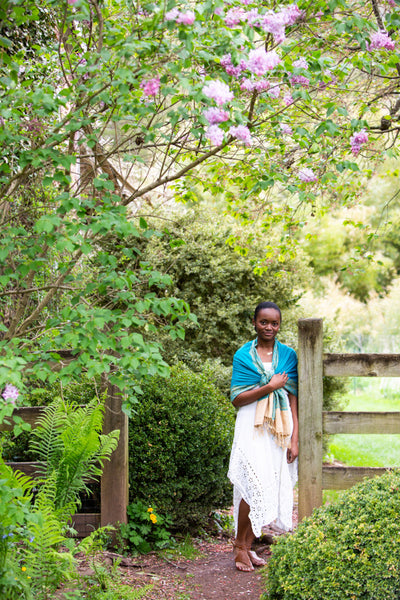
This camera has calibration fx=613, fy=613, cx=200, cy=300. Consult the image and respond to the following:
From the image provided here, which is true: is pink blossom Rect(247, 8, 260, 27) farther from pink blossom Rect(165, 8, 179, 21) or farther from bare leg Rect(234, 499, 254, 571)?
bare leg Rect(234, 499, 254, 571)

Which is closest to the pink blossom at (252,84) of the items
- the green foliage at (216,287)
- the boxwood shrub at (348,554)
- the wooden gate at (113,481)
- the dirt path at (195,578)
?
the boxwood shrub at (348,554)

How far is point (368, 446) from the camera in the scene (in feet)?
31.9

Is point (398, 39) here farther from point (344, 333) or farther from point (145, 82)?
point (344, 333)

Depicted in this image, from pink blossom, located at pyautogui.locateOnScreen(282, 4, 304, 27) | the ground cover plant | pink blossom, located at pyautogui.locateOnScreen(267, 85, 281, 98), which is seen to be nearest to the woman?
pink blossom, located at pyautogui.locateOnScreen(267, 85, 281, 98)

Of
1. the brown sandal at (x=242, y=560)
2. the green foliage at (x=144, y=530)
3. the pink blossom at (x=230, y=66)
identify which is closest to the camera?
the pink blossom at (x=230, y=66)

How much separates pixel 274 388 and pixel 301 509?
34.8 inches

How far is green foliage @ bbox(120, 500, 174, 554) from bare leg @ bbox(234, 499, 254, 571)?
59 cm

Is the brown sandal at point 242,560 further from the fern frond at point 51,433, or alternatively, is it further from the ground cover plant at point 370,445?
the ground cover plant at point 370,445

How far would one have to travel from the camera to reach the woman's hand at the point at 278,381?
4.26 metres

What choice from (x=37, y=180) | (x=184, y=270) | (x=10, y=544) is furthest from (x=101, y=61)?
(x=184, y=270)

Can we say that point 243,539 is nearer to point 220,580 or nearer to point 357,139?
point 220,580

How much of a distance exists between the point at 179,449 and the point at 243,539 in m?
0.83

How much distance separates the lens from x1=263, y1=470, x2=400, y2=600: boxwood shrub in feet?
10.1

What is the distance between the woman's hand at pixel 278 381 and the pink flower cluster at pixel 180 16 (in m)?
2.52
